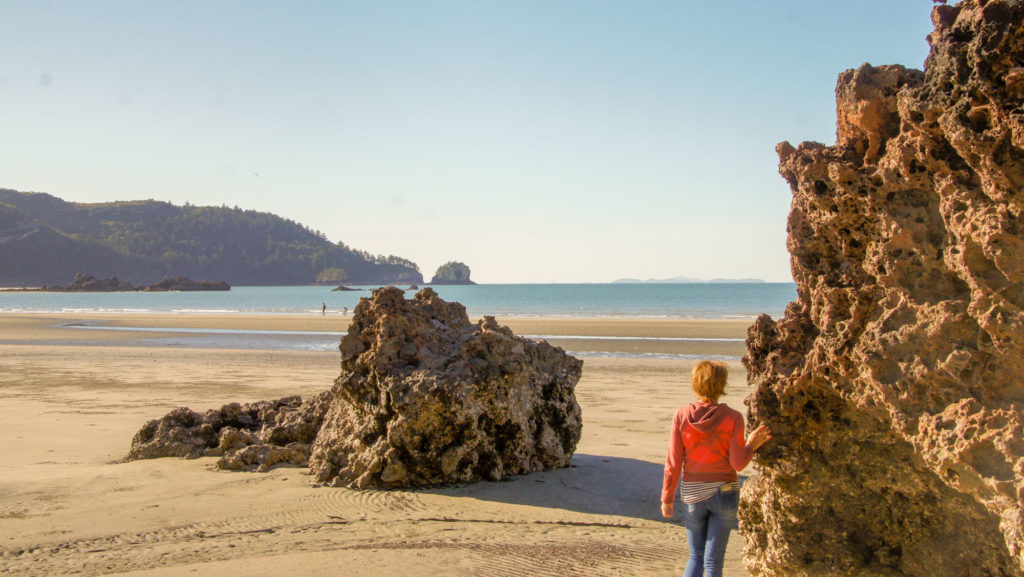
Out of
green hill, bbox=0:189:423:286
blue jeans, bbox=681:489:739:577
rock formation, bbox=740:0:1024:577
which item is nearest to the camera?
rock formation, bbox=740:0:1024:577

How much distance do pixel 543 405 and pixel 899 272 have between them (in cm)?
394

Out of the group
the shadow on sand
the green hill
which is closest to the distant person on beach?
the shadow on sand

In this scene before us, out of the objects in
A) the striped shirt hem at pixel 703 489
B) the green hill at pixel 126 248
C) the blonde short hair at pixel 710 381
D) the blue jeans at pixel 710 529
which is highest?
the green hill at pixel 126 248

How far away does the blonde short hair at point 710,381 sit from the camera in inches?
149

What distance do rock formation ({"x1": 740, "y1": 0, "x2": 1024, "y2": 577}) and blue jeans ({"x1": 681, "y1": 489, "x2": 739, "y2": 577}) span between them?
0.40 m

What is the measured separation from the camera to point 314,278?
198625 mm

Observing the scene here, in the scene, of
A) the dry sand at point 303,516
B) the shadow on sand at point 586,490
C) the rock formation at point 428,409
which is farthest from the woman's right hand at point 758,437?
the rock formation at point 428,409

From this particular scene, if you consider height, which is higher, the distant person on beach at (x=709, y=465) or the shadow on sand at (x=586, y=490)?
the distant person on beach at (x=709, y=465)

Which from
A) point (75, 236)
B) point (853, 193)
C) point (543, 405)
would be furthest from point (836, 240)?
point (75, 236)

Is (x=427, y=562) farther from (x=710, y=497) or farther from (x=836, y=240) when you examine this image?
(x=836, y=240)

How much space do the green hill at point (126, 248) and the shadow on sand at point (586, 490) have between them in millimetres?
174183

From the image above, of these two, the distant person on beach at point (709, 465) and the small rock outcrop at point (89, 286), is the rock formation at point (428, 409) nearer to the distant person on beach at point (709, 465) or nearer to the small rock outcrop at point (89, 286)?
the distant person on beach at point (709, 465)

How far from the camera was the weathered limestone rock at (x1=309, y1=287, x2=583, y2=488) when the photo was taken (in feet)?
20.1

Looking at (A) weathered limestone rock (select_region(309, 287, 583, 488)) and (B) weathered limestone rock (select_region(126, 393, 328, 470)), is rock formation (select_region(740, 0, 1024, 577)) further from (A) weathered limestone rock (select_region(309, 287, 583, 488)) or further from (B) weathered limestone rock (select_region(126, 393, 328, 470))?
(B) weathered limestone rock (select_region(126, 393, 328, 470))
